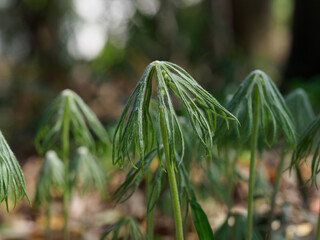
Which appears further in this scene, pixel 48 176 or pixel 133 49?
pixel 133 49

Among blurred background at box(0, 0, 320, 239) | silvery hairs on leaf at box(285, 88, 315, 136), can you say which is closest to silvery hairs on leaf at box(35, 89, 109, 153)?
silvery hairs on leaf at box(285, 88, 315, 136)

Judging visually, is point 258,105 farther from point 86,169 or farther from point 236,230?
point 86,169

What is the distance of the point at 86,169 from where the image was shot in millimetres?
1573

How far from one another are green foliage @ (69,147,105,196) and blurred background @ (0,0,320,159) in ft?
7.23

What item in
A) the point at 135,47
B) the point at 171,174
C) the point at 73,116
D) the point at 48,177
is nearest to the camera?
the point at 171,174

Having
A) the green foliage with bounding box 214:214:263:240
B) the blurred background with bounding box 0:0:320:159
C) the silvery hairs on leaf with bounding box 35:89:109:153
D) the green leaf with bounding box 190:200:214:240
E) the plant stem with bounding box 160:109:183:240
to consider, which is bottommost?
the green foliage with bounding box 214:214:263:240

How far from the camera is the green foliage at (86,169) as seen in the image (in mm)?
1501

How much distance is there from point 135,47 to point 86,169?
394cm

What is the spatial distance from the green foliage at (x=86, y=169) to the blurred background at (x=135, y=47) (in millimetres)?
2203

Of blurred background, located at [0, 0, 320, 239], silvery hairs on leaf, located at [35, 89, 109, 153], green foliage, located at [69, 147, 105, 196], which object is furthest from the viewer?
blurred background, located at [0, 0, 320, 239]

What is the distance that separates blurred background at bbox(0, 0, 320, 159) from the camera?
4.54m

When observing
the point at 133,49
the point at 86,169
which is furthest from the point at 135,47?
the point at 86,169

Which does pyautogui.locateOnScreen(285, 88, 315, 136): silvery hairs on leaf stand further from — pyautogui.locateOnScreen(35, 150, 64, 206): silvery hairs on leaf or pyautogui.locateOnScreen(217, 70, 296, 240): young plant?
pyautogui.locateOnScreen(35, 150, 64, 206): silvery hairs on leaf

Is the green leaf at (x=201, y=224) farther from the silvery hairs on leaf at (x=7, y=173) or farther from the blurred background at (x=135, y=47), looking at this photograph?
the blurred background at (x=135, y=47)
